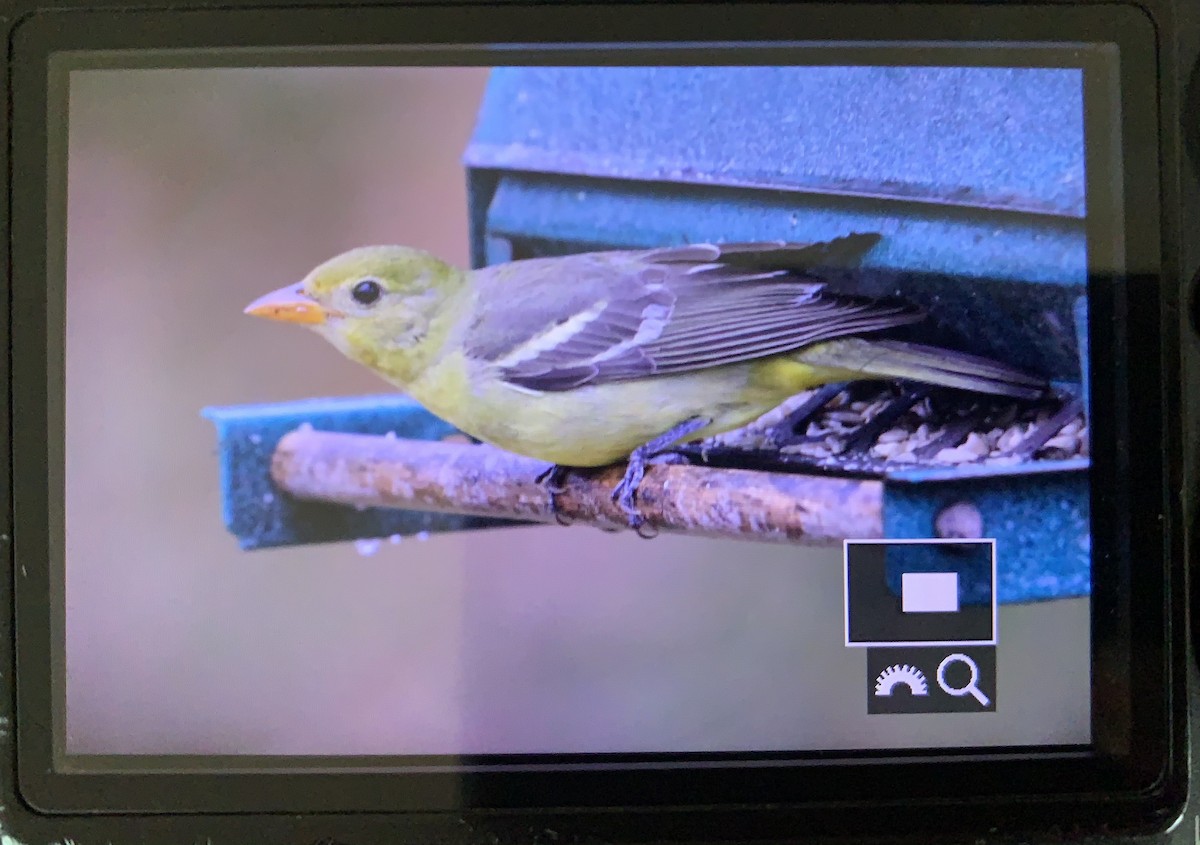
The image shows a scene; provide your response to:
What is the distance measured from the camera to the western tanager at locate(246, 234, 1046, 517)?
2.22 feet

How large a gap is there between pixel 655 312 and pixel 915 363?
0.64ft

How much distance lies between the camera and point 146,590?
704 millimetres

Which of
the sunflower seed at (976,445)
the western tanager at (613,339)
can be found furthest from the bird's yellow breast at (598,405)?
the sunflower seed at (976,445)

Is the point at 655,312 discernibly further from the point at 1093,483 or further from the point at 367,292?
the point at 1093,483

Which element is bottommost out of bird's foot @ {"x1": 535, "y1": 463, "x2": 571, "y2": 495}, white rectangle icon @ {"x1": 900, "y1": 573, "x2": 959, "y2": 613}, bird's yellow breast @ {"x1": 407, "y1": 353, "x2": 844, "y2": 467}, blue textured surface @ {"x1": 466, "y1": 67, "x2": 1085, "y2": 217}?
white rectangle icon @ {"x1": 900, "y1": 573, "x2": 959, "y2": 613}

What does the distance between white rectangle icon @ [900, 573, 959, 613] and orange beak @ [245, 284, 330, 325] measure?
1.61ft

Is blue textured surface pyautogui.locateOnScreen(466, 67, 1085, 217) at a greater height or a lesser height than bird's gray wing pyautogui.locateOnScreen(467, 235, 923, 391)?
greater

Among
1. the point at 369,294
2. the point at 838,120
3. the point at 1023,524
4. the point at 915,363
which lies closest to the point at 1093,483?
the point at 1023,524

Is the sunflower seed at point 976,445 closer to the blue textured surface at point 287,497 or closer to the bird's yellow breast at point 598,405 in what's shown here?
the bird's yellow breast at point 598,405

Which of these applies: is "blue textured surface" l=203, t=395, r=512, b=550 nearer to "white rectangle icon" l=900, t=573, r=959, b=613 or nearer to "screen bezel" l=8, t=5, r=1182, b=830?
"screen bezel" l=8, t=5, r=1182, b=830

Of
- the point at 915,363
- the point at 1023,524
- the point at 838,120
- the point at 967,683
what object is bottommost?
Result: the point at 967,683

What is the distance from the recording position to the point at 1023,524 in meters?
0.68

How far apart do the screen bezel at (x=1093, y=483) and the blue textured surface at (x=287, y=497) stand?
16 cm

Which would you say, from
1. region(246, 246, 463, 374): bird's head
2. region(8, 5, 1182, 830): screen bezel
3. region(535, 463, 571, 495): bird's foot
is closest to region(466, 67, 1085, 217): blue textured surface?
region(8, 5, 1182, 830): screen bezel
